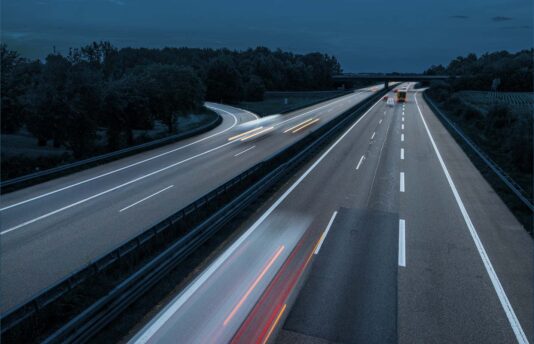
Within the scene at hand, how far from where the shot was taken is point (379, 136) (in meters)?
36.0

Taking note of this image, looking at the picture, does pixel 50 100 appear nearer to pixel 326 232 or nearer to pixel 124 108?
pixel 124 108

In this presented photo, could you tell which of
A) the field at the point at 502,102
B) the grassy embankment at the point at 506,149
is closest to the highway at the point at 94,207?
the grassy embankment at the point at 506,149

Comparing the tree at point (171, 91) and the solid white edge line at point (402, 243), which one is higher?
the tree at point (171, 91)

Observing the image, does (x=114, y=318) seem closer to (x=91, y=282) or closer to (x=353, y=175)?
(x=91, y=282)

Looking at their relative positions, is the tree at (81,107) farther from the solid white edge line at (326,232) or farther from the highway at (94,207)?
the solid white edge line at (326,232)

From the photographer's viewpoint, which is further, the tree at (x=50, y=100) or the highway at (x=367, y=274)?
the tree at (x=50, y=100)

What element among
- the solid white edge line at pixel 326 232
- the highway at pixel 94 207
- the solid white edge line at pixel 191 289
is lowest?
the highway at pixel 94 207

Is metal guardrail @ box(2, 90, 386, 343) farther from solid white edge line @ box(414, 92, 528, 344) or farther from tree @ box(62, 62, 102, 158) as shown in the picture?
tree @ box(62, 62, 102, 158)

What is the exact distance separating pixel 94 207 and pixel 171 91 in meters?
25.1

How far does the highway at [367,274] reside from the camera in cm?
865

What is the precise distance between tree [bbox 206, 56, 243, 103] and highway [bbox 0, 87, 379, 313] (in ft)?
185

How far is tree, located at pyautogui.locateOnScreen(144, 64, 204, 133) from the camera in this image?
3778 cm

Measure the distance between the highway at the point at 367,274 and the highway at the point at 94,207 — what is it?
421 cm

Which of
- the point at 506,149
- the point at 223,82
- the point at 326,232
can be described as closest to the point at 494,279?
the point at 326,232
